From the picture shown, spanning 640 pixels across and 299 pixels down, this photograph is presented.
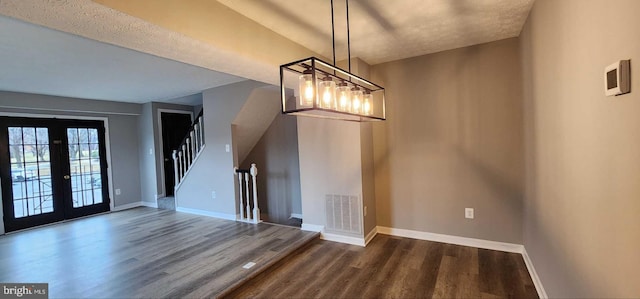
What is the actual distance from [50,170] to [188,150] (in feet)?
8.18

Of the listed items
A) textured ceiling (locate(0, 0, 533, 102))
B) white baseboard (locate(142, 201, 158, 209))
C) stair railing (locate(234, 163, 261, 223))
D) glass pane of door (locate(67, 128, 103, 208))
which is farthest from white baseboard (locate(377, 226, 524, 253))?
glass pane of door (locate(67, 128, 103, 208))

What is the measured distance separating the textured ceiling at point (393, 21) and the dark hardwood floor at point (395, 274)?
2458 mm

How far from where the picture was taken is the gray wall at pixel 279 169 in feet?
17.0

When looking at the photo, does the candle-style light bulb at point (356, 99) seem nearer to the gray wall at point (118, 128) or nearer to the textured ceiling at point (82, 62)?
the textured ceiling at point (82, 62)

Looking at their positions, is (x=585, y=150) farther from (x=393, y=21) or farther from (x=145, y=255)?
(x=145, y=255)

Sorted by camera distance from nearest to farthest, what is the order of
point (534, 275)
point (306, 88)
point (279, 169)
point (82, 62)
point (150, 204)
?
point (306, 88) → point (534, 275) → point (82, 62) → point (279, 169) → point (150, 204)

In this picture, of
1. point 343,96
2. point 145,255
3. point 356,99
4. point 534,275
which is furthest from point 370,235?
point 145,255

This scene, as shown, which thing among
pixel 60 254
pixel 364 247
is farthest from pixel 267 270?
pixel 60 254

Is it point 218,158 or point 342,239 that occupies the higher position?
point 218,158

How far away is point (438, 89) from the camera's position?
11.2ft

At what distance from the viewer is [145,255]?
10.8ft

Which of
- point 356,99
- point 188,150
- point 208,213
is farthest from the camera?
point 188,150

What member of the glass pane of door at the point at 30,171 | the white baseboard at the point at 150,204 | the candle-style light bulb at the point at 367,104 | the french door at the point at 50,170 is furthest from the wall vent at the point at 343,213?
the glass pane of door at the point at 30,171

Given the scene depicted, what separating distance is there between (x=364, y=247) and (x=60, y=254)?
391 cm
